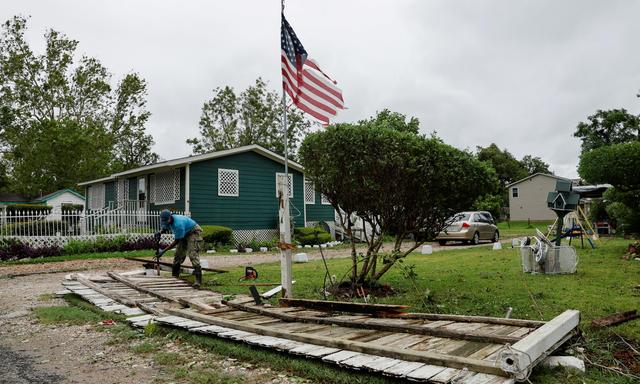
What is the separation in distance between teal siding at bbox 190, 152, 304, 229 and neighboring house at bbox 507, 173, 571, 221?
2976 cm

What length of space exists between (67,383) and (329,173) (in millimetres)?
4484

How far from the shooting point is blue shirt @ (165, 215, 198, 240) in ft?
32.3

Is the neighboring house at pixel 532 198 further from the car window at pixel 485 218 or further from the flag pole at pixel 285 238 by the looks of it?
the flag pole at pixel 285 238

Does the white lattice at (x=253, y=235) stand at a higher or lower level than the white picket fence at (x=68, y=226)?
lower

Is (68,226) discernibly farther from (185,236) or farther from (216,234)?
(185,236)

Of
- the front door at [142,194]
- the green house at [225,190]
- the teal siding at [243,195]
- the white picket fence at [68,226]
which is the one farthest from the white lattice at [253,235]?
the front door at [142,194]

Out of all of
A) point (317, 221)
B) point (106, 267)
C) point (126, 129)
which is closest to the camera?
point (106, 267)

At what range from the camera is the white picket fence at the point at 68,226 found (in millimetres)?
16891

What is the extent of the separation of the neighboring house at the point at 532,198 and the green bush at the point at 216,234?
114 ft

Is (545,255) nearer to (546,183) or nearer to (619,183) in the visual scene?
(619,183)

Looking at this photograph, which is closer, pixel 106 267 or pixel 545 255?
pixel 545 255

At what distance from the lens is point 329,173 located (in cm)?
737

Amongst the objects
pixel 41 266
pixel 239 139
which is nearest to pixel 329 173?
pixel 41 266

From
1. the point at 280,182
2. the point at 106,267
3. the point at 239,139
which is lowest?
the point at 106,267
